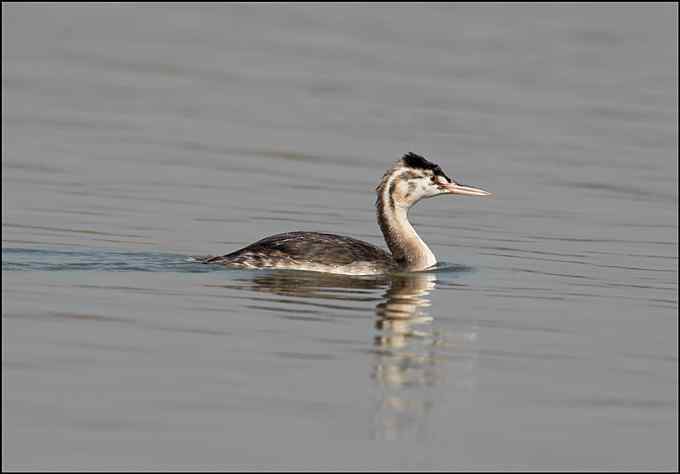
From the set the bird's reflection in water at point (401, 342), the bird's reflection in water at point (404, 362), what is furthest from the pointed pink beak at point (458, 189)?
the bird's reflection in water at point (404, 362)

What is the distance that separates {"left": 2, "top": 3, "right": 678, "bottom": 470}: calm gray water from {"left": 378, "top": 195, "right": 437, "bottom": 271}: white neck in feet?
1.22

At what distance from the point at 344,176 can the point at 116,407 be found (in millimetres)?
13883

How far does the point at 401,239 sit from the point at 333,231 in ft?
8.54

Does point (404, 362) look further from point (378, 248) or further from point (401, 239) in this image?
point (401, 239)

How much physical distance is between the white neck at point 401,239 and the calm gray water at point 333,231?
1.22 ft

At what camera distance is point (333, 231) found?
68.2ft

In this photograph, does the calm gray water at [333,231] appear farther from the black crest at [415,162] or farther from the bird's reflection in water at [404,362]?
the black crest at [415,162]

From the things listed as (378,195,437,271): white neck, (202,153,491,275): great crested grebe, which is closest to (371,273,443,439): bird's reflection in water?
(202,153,491,275): great crested grebe

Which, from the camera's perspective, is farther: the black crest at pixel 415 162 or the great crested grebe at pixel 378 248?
the black crest at pixel 415 162

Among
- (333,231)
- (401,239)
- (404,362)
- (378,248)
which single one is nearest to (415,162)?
(401,239)

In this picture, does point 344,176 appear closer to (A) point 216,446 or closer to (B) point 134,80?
(B) point 134,80

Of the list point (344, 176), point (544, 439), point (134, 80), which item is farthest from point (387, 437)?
point (134, 80)

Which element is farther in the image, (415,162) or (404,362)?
(415,162)

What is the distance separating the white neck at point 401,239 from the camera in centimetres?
1803
